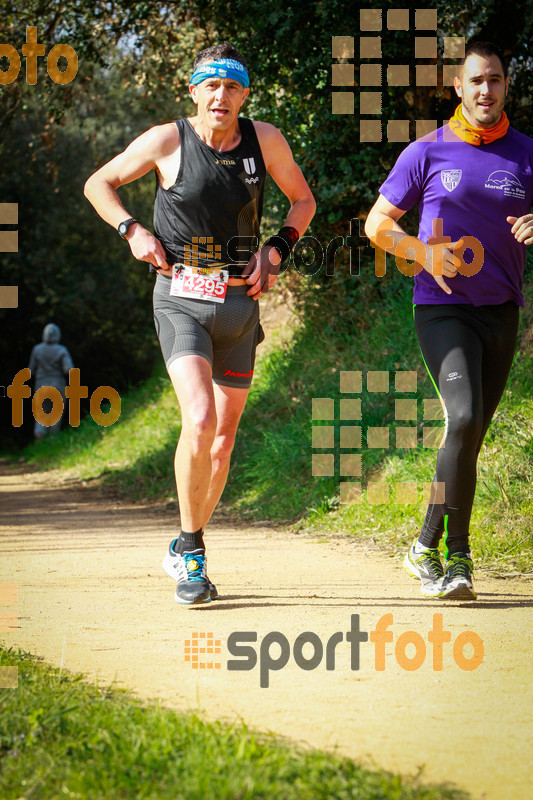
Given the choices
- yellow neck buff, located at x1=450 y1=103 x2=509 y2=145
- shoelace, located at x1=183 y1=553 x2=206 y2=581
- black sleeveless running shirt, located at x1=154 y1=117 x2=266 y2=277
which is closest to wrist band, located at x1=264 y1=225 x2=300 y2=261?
black sleeveless running shirt, located at x1=154 y1=117 x2=266 y2=277

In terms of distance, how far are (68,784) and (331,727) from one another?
82 centimetres

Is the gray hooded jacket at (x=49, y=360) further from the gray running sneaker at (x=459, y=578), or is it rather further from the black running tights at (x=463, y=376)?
the gray running sneaker at (x=459, y=578)

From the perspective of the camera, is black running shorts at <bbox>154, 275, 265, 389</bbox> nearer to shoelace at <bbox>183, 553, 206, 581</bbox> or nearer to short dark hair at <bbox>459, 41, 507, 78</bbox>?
shoelace at <bbox>183, 553, 206, 581</bbox>

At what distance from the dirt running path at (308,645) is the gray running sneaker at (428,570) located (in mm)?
95

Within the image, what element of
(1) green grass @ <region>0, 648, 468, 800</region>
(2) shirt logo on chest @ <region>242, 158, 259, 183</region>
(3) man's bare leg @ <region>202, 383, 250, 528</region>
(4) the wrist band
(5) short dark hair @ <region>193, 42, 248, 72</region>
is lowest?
(1) green grass @ <region>0, 648, 468, 800</region>

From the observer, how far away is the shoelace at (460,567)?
4.51 metres

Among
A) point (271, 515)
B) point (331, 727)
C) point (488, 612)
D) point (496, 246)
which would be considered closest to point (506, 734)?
point (331, 727)

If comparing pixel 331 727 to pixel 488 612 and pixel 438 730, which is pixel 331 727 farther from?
pixel 488 612

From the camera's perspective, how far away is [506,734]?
2.79 metres

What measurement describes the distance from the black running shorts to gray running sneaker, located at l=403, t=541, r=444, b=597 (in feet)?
3.96

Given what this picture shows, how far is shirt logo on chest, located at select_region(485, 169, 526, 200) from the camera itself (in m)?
4.50

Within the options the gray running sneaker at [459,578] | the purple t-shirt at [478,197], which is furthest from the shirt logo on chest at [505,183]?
the gray running sneaker at [459,578]

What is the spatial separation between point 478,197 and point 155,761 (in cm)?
302

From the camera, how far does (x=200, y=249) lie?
15.3 feet
